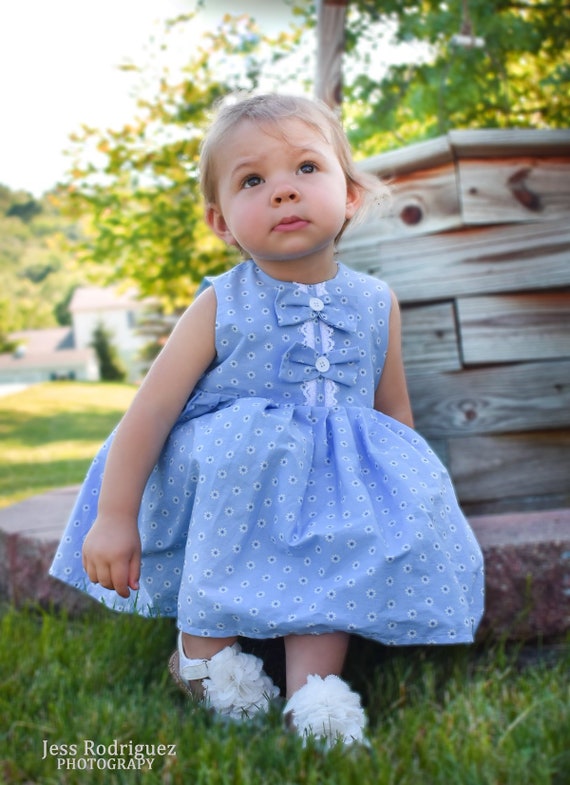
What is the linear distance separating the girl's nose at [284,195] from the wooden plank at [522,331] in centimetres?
86

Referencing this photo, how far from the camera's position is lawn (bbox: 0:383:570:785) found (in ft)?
3.70

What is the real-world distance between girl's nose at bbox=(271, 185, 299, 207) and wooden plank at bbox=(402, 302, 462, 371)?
83 cm

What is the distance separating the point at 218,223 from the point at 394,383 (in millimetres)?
497

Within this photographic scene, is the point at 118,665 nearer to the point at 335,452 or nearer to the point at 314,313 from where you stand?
the point at 335,452

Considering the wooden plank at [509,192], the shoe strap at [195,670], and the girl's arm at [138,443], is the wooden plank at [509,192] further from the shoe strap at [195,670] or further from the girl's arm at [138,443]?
the shoe strap at [195,670]

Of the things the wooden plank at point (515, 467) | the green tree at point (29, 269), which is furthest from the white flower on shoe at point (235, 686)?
the green tree at point (29, 269)

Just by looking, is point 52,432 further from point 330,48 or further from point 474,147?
point 474,147

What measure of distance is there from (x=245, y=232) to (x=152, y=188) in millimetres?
4737

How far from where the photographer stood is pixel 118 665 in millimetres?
1703

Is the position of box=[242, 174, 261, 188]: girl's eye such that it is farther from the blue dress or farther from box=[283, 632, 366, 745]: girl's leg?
box=[283, 632, 366, 745]: girl's leg

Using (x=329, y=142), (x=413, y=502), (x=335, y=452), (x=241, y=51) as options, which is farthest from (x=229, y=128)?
(x=241, y=51)

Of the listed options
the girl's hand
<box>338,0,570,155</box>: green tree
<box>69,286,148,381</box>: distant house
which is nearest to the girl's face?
the girl's hand

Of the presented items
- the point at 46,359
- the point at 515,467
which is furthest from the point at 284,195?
the point at 46,359

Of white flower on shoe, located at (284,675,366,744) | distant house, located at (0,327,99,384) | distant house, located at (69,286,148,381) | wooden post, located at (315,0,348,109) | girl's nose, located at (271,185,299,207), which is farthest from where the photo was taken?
distant house, located at (69,286,148,381)
